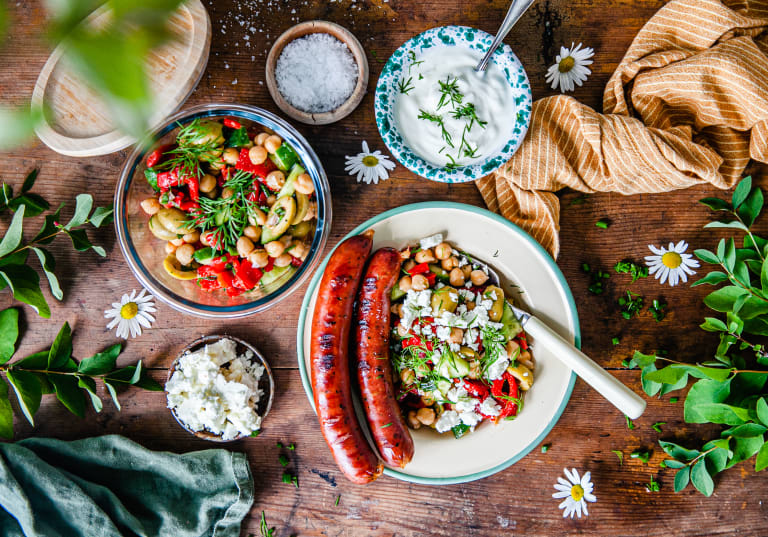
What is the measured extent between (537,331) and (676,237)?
626 mm

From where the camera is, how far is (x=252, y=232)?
1.56 m

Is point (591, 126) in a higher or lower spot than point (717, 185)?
higher

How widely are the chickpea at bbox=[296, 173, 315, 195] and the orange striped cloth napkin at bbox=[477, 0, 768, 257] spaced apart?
56 centimetres

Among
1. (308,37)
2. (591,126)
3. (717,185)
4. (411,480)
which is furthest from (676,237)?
(308,37)

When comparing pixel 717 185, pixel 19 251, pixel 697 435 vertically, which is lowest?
pixel 697 435

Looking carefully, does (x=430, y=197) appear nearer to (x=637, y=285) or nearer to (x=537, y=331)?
(x=537, y=331)

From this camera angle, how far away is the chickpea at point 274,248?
154cm

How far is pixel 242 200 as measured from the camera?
1.57 metres

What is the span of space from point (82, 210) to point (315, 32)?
0.93m

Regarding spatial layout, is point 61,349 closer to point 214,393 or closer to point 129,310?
point 129,310

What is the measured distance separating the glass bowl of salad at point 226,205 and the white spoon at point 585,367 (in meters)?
0.69

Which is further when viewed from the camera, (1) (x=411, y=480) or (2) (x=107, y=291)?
(2) (x=107, y=291)

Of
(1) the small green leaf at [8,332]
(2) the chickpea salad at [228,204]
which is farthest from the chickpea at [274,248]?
(1) the small green leaf at [8,332]

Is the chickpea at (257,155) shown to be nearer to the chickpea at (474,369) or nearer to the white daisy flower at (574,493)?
the chickpea at (474,369)
